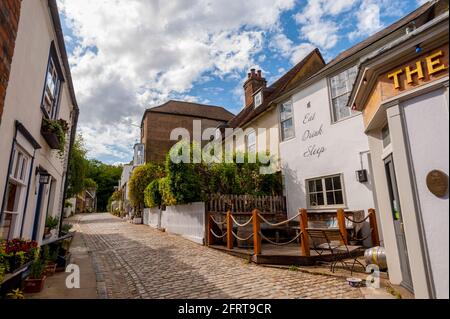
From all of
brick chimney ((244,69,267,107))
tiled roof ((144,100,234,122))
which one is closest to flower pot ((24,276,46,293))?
brick chimney ((244,69,267,107))

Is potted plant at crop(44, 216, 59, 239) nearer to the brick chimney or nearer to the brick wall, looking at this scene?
the brick wall

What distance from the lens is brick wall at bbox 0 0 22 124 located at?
3.48 metres

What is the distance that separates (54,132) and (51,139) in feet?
0.88

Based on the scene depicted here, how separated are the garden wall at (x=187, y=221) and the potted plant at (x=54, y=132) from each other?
5.47m

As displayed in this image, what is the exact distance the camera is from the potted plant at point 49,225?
27.4 feet

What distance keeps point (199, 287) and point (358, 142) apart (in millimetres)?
7555

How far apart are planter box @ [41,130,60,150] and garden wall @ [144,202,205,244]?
551 centimetres

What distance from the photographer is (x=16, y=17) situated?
4.01m

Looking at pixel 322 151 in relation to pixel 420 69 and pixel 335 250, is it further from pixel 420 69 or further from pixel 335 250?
pixel 420 69

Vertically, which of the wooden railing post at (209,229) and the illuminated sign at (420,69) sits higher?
the illuminated sign at (420,69)

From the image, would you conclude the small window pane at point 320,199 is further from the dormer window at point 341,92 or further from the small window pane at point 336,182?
the dormer window at point 341,92

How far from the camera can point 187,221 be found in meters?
12.3

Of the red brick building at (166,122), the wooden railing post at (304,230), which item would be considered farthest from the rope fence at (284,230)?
the red brick building at (166,122)

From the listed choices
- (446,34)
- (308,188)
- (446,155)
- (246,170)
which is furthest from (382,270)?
(246,170)
